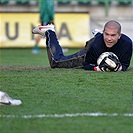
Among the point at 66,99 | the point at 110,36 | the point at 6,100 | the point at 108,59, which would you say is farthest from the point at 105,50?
the point at 6,100

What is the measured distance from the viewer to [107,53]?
9648mm

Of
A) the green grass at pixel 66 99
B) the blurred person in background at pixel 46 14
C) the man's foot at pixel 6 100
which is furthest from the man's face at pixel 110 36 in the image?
the blurred person in background at pixel 46 14

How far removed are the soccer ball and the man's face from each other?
0.53 feet

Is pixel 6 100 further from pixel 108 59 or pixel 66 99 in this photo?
pixel 108 59

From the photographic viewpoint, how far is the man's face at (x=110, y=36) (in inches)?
370

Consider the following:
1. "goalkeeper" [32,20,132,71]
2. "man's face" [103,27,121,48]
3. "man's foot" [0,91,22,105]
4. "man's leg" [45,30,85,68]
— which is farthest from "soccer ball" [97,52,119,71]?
"man's foot" [0,91,22,105]

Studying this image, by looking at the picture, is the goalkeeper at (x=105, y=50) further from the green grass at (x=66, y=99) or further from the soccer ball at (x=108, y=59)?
the green grass at (x=66, y=99)

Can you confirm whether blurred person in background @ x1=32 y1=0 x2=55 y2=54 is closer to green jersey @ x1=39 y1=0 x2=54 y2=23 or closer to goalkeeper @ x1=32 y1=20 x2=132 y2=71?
green jersey @ x1=39 y1=0 x2=54 y2=23

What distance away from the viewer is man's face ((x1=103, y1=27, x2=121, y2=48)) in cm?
939

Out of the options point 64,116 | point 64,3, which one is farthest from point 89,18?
point 64,116

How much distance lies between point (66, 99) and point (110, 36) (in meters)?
2.32

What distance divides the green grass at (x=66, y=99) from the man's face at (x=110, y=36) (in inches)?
18.2

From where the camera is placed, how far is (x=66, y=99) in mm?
7355

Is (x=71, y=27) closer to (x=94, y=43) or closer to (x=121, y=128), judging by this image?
(x=94, y=43)
